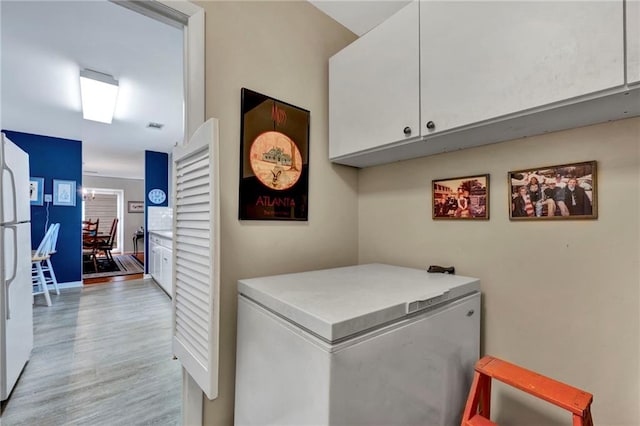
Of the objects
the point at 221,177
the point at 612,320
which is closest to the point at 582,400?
the point at 612,320

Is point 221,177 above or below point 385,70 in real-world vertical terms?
below

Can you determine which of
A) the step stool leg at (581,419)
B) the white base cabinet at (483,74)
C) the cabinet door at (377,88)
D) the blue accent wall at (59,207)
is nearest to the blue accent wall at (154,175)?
the blue accent wall at (59,207)

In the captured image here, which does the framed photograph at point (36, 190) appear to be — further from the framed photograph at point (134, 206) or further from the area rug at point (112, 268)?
the framed photograph at point (134, 206)

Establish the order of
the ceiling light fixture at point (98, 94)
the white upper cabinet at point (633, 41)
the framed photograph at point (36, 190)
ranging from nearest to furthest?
the white upper cabinet at point (633, 41)
the ceiling light fixture at point (98, 94)
the framed photograph at point (36, 190)

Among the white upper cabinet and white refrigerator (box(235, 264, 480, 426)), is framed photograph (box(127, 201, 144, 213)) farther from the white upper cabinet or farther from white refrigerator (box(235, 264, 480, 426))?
the white upper cabinet

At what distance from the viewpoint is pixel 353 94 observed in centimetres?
150

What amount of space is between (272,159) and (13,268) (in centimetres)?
206

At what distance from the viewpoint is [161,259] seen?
4.49m

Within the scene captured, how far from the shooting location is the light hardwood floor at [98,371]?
174cm

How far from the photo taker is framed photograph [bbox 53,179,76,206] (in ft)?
15.3

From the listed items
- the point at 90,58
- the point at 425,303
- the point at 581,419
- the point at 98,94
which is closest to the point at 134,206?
the point at 98,94

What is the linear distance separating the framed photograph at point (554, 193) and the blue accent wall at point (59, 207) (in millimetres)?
6188

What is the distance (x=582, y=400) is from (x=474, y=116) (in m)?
0.97

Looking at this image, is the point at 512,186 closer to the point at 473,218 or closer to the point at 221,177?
the point at 473,218
